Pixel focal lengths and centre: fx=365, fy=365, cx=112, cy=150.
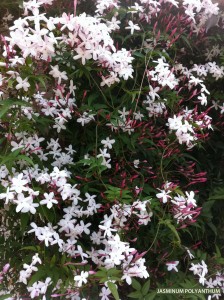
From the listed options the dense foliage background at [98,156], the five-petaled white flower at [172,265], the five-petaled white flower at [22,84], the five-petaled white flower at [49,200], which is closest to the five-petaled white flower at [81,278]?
the dense foliage background at [98,156]

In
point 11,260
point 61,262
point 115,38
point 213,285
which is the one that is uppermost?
point 115,38

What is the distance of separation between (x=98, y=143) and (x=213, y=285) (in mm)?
911

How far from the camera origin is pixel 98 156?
61.4 inches

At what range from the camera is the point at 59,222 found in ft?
4.80

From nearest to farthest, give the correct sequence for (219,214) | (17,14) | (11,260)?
(11,260) → (17,14) → (219,214)

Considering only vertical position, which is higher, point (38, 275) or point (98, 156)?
point (98, 156)

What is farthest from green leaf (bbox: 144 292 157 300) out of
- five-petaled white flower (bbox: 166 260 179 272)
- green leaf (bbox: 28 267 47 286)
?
green leaf (bbox: 28 267 47 286)

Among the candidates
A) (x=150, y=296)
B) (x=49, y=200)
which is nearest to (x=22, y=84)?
(x=49, y=200)

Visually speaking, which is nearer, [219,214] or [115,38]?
[115,38]

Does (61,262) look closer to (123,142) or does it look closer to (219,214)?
(123,142)

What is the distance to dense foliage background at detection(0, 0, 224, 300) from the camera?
135 centimetres

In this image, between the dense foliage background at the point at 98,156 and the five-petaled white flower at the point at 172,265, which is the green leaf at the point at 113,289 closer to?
the dense foliage background at the point at 98,156

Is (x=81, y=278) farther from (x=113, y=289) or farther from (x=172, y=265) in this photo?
(x=172, y=265)

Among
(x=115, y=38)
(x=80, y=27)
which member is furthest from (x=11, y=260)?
(x=115, y=38)
